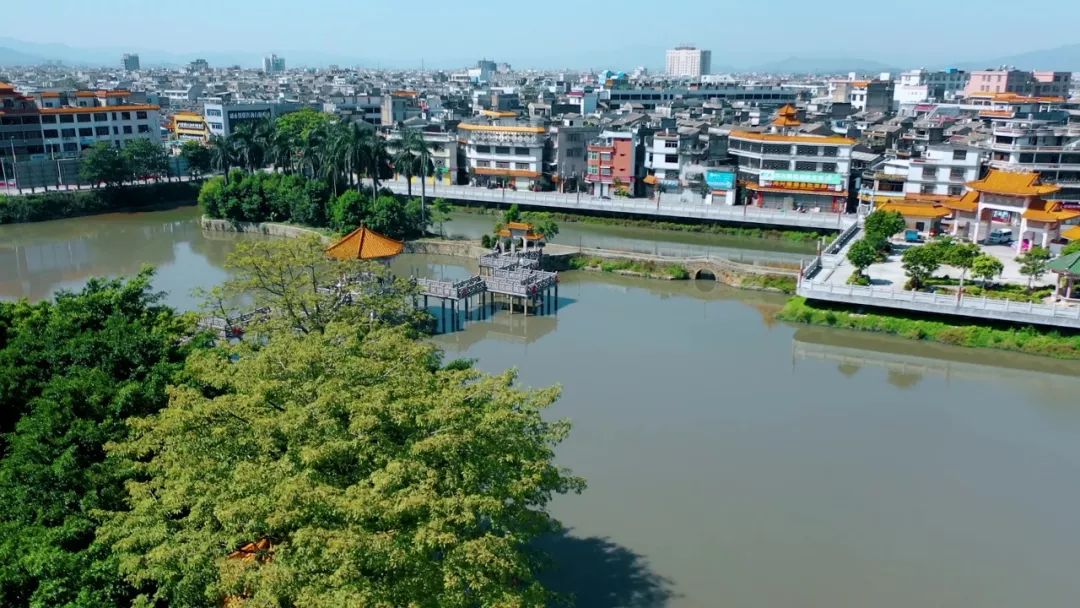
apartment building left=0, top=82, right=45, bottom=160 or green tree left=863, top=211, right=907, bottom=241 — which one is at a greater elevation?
apartment building left=0, top=82, right=45, bottom=160

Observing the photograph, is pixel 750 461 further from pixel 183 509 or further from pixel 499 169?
pixel 499 169

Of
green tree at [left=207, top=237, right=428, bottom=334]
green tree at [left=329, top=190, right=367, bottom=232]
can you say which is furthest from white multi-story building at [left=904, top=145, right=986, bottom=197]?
green tree at [left=207, top=237, right=428, bottom=334]

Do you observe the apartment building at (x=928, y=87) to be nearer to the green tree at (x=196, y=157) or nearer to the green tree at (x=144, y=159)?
the green tree at (x=196, y=157)

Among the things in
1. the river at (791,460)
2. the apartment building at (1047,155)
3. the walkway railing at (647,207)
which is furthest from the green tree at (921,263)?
the apartment building at (1047,155)

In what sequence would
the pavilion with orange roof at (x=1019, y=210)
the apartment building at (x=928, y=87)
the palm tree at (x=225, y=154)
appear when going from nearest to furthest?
the pavilion with orange roof at (x=1019, y=210)
the palm tree at (x=225, y=154)
the apartment building at (x=928, y=87)

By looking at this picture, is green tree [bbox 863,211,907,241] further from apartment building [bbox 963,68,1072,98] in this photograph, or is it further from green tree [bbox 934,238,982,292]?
apartment building [bbox 963,68,1072,98]

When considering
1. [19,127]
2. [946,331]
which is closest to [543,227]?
[946,331]

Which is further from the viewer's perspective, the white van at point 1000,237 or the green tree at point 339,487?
the white van at point 1000,237
